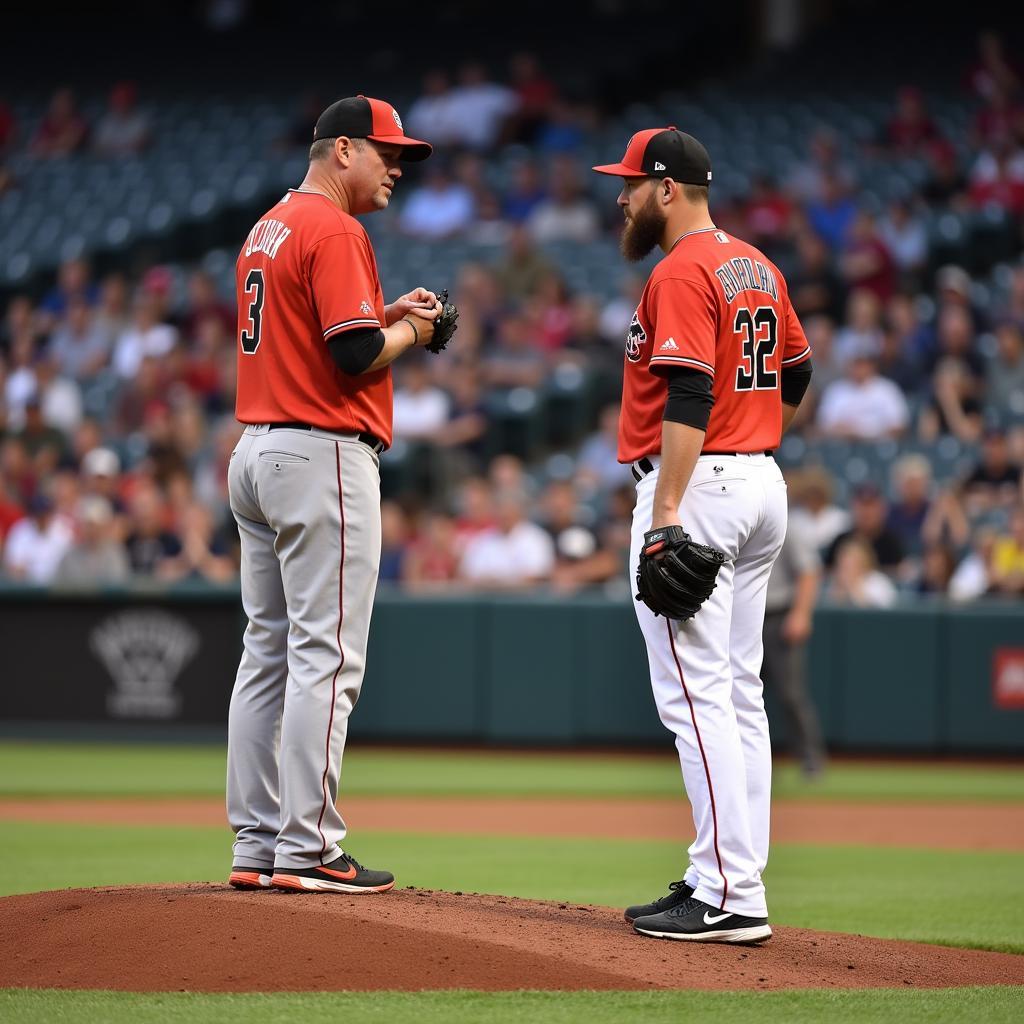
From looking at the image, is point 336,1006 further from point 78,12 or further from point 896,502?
point 78,12

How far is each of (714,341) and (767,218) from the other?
11516mm

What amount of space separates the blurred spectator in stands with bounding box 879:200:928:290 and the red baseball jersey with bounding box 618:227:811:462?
10.8 meters

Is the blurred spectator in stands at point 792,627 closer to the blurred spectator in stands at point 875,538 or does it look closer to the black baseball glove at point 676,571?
the blurred spectator in stands at point 875,538

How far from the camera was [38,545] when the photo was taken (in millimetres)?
14500

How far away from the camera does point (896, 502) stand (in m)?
13.0

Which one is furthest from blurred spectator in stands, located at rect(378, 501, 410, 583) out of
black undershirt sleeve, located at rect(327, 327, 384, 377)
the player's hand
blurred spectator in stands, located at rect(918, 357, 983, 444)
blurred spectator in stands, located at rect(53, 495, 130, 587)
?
black undershirt sleeve, located at rect(327, 327, 384, 377)

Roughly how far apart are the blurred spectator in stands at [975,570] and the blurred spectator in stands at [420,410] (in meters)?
4.59

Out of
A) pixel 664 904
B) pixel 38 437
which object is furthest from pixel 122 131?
pixel 664 904

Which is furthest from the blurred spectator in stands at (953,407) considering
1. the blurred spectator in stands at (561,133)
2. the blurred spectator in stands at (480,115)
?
the blurred spectator in stands at (480,115)

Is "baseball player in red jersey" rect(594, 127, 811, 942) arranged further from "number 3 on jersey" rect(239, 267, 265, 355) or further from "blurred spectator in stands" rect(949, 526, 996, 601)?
"blurred spectator in stands" rect(949, 526, 996, 601)

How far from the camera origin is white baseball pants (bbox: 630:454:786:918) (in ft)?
15.5

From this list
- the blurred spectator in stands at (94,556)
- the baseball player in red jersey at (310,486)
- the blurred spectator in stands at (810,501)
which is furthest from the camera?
the blurred spectator in stands at (94,556)

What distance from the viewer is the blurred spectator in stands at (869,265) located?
1494 centimetres

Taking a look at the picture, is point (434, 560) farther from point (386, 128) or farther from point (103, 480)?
point (386, 128)
